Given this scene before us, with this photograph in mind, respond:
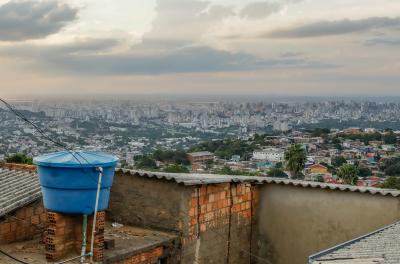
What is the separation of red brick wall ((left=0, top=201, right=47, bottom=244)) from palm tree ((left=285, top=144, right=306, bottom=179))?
3112 cm

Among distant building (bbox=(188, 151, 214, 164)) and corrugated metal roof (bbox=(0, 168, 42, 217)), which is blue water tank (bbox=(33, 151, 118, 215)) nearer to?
corrugated metal roof (bbox=(0, 168, 42, 217))

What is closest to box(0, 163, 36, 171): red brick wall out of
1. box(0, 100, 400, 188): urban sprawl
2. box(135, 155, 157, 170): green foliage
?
box(0, 100, 400, 188): urban sprawl

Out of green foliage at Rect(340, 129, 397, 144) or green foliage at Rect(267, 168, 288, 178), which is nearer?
green foliage at Rect(267, 168, 288, 178)

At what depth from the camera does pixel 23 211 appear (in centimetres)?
891

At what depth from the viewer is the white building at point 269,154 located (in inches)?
2047

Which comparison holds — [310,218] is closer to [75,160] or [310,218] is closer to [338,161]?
[75,160]

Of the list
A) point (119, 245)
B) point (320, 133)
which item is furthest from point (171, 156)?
point (119, 245)

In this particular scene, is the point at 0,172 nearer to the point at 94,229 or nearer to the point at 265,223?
the point at 94,229

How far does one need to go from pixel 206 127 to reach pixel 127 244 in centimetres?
9355

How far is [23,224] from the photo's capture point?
350 inches

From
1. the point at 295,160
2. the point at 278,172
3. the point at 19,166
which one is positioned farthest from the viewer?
the point at 278,172

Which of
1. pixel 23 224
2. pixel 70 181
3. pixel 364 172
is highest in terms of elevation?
pixel 70 181

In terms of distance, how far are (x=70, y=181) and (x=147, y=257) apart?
2.29 meters

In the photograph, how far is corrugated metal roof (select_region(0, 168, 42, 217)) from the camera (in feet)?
28.5
